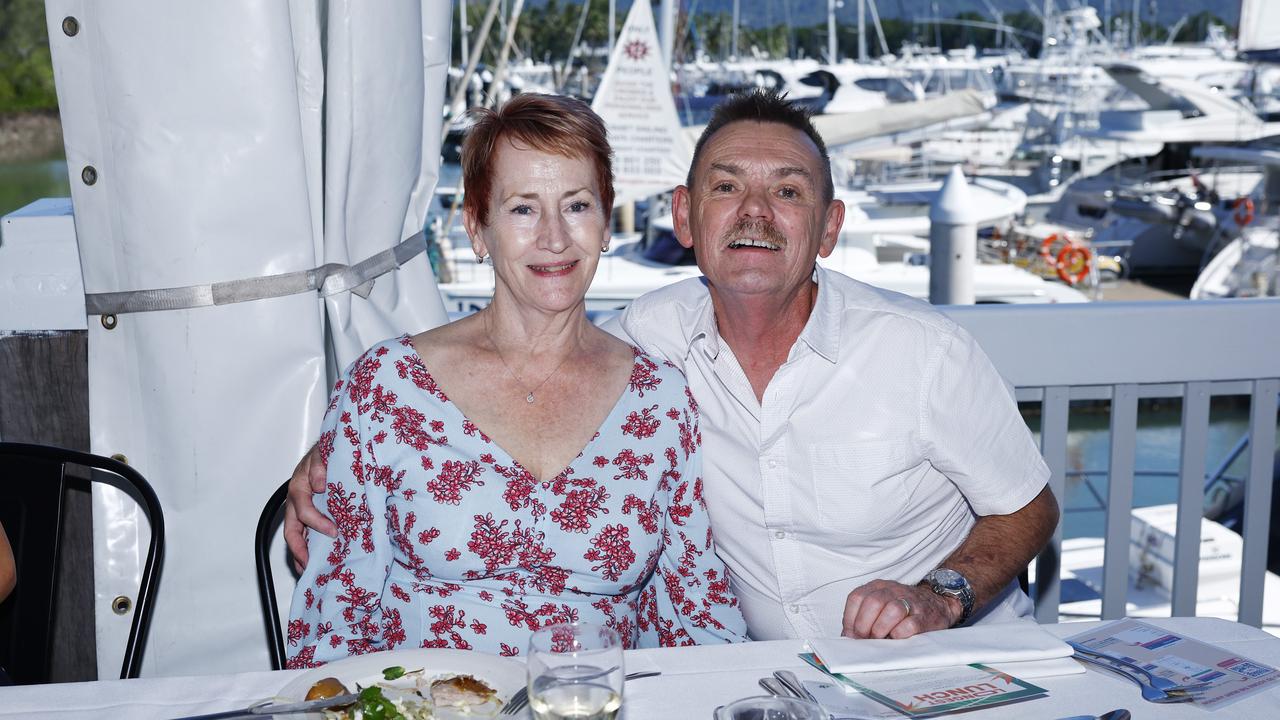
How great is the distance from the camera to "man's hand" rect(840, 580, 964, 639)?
146 cm

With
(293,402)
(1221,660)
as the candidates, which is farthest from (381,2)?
(1221,660)

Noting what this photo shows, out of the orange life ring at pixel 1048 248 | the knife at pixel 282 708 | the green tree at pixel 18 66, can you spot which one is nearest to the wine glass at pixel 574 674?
the knife at pixel 282 708

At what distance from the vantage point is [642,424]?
5.90 ft

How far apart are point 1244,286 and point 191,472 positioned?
1379 cm

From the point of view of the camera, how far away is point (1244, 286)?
520 inches

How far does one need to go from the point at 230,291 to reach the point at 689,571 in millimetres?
934

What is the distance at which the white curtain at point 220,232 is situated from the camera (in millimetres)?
1872

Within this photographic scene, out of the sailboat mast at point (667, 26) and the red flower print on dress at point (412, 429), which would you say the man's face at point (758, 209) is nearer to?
the red flower print on dress at point (412, 429)

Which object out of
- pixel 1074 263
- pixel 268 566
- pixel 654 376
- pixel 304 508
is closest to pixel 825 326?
pixel 654 376

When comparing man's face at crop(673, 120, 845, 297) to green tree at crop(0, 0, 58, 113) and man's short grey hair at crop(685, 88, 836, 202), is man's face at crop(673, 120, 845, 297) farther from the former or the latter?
green tree at crop(0, 0, 58, 113)

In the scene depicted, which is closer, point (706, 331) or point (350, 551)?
point (350, 551)

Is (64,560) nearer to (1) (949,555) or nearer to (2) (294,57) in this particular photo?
(2) (294,57)

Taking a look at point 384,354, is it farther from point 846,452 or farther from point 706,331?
point 846,452

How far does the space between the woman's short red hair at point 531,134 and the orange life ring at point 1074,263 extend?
40.6 ft
